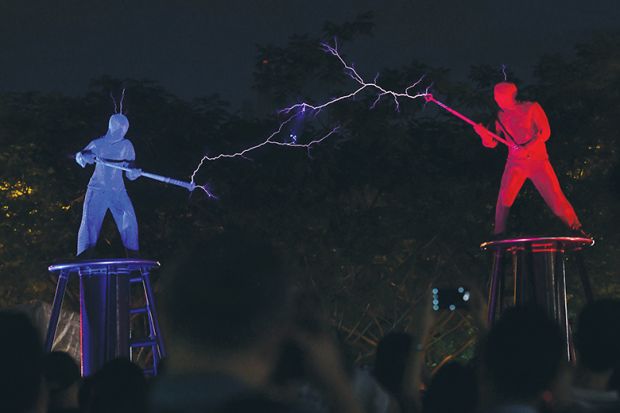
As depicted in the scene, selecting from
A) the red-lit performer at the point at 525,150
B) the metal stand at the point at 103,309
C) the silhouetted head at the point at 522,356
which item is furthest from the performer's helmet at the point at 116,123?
the silhouetted head at the point at 522,356

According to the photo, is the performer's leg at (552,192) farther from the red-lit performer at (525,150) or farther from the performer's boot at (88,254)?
the performer's boot at (88,254)

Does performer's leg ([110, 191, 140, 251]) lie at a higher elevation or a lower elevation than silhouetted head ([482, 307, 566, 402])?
higher

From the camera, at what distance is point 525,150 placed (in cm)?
1397

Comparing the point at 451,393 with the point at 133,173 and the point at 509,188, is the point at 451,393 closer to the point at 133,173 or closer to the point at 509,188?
the point at 509,188

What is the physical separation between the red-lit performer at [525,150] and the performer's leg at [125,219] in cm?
472

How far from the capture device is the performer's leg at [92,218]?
15.5m

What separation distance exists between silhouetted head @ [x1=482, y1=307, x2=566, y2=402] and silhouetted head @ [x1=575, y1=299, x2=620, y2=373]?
60 cm

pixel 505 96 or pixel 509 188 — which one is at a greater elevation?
pixel 505 96

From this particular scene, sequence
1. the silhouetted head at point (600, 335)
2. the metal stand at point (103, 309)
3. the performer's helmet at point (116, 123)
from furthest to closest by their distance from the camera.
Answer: the performer's helmet at point (116, 123), the metal stand at point (103, 309), the silhouetted head at point (600, 335)

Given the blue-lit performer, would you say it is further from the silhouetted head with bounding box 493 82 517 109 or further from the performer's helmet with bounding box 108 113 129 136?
the silhouetted head with bounding box 493 82 517 109

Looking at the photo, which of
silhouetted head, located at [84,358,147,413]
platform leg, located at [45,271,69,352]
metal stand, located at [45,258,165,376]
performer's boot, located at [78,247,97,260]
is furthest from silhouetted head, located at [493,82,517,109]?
silhouetted head, located at [84,358,147,413]

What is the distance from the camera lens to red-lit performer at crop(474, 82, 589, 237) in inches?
547

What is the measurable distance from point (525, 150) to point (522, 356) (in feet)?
34.7

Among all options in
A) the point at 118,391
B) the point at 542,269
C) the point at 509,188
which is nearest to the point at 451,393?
the point at 118,391
